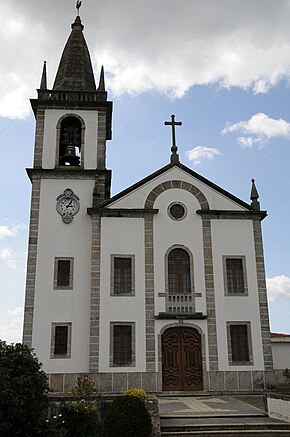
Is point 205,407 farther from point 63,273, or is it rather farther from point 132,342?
point 63,273

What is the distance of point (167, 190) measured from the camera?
69.5ft

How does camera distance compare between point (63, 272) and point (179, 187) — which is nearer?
point (63, 272)

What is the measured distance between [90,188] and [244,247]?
711 centimetres

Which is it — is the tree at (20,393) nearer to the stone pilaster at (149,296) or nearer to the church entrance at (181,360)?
the stone pilaster at (149,296)

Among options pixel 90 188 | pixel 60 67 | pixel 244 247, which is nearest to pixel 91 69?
pixel 60 67

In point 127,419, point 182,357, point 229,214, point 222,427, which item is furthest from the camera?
point 229,214

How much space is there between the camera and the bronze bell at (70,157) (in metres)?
21.8

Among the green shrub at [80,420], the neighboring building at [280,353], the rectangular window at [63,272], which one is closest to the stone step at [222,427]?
the green shrub at [80,420]

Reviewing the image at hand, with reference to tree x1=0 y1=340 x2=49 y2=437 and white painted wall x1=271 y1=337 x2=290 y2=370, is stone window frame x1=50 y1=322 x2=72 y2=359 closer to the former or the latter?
tree x1=0 y1=340 x2=49 y2=437

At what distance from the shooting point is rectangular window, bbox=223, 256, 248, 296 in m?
20.0

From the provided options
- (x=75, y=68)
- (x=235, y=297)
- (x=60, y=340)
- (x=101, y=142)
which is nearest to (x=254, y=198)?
(x=235, y=297)

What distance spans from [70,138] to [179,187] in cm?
566

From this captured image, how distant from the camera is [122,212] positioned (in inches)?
810

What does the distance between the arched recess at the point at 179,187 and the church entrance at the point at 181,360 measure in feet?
17.7
